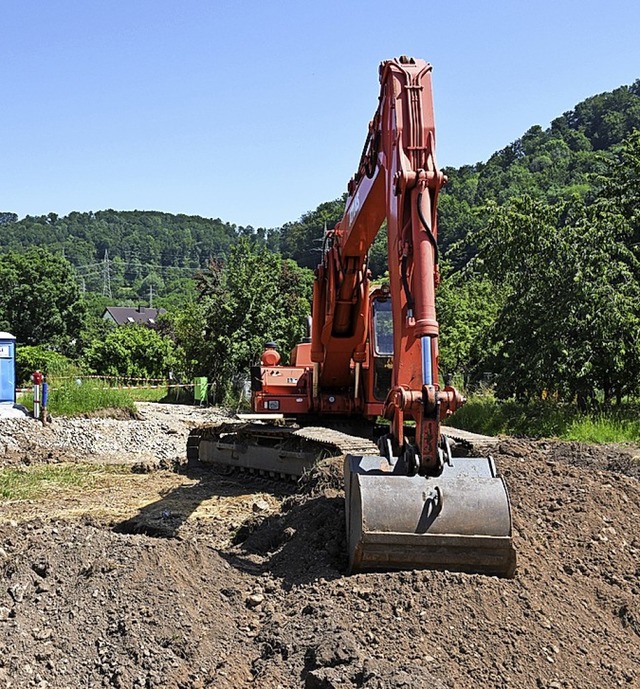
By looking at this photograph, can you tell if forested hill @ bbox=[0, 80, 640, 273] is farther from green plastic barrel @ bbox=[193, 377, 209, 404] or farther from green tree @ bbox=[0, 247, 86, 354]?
green tree @ bbox=[0, 247, 86, 354]

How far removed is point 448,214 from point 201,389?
2090 centimetres

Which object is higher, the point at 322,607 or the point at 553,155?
the point at 553,155

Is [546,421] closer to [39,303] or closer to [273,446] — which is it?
[273,446]

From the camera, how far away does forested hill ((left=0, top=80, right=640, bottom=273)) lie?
48.0 m

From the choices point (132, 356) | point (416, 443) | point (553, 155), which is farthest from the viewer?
point (553, 155)

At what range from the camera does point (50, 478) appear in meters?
13.1

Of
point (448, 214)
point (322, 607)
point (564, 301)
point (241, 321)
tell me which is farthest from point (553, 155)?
point (322, 607)

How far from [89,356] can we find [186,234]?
138561 mm

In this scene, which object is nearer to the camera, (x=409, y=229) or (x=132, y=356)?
(x=409, y=229)

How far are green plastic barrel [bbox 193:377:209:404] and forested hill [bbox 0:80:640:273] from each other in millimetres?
5539

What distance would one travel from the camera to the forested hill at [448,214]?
157 ft

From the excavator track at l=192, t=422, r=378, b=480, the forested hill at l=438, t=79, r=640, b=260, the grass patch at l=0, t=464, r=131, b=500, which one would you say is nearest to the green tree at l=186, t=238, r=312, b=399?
the grass patch at l=0, t=464, r=131, b=500

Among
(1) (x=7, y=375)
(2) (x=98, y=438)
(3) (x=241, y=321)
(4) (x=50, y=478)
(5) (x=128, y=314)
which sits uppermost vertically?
(5) (x=128, y=314)

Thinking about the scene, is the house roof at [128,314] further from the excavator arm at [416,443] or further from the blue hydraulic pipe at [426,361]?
the blue hydraulic pipe at [426,361]
